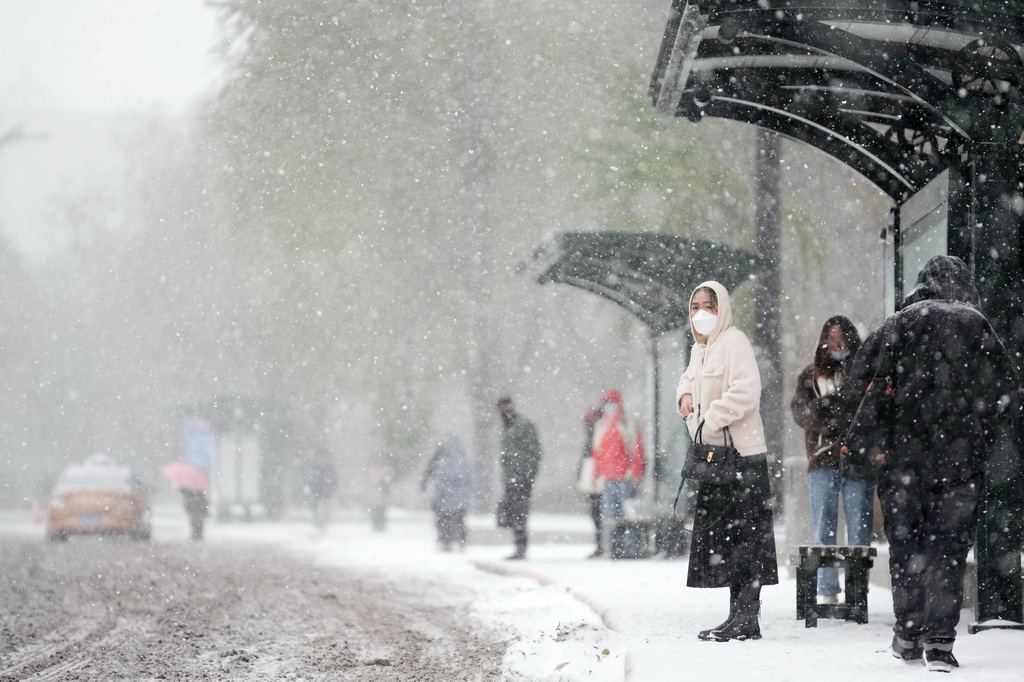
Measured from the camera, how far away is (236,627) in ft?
28.3

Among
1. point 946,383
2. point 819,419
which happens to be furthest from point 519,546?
point 946,383

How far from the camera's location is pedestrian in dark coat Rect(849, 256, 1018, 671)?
5.29 meters

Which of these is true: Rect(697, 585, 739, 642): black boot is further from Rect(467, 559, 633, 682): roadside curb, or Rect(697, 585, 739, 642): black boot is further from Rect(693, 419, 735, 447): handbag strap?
Rect(693, 419, 735, 447): handbag strap

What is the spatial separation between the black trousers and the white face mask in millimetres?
1215

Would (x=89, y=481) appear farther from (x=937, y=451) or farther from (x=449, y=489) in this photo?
(x=937, y=451)

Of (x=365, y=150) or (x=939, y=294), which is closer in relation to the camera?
(x=939, y=294)

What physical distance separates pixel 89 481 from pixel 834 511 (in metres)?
15.9

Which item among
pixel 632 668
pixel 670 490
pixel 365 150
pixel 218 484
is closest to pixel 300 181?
pixel 365 150

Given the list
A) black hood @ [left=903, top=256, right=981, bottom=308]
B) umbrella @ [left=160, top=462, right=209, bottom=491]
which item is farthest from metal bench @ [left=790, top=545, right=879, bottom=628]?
umbrella @ [left=160, top=462, right=209, bottom=491]

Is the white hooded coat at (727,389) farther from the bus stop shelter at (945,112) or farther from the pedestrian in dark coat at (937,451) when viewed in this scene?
the bus stop shelter at (945,112)

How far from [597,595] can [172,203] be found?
32.2 m

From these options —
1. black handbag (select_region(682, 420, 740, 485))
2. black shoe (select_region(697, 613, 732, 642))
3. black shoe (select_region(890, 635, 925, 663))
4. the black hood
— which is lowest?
black shoe (select_region(697, 613, 732, 642))

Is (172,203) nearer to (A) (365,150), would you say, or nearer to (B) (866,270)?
(A) (365,150)

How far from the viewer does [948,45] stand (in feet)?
26.2
